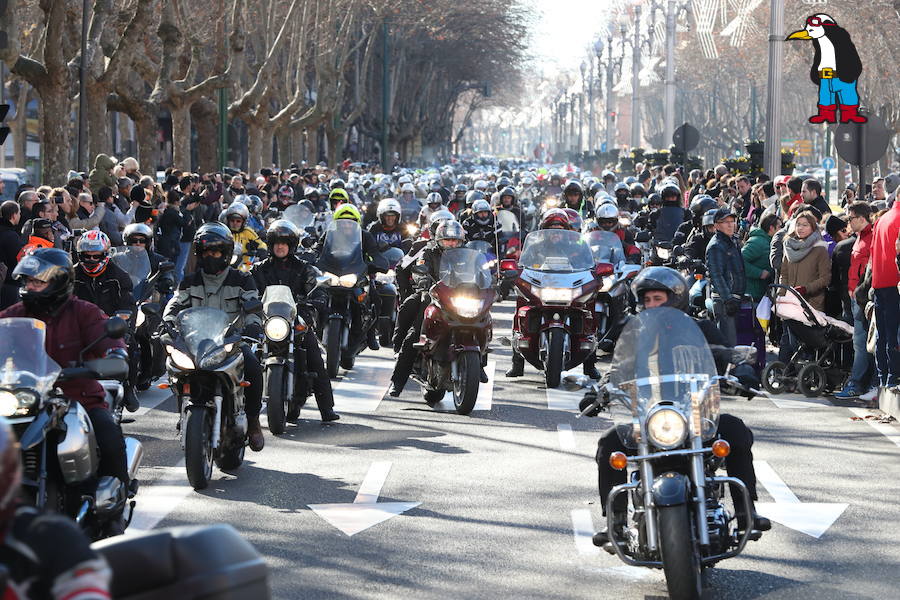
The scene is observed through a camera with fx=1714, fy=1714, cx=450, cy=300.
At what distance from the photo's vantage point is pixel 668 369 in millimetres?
7199

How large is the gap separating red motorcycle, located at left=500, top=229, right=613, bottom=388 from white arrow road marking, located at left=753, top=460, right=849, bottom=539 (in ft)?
16.1

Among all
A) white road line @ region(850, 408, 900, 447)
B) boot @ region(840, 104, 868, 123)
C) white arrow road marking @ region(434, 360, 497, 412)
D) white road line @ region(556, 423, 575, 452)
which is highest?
boot @ region(840, 104, 868, 123)

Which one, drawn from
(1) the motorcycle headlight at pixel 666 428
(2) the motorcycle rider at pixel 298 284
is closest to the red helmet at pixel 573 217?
(2) the motorcycle rider at pixel 298 284

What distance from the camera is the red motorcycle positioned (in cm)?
1503

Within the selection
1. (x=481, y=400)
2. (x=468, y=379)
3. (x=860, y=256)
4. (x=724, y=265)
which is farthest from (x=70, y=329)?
(x=724, y=265)

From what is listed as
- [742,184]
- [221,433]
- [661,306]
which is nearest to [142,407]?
[221,433]

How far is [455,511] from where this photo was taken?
9414mm

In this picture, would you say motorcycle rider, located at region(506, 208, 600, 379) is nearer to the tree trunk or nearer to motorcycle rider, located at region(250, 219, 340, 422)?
motorcycle rider, located at region(250, 219, 340, 422)

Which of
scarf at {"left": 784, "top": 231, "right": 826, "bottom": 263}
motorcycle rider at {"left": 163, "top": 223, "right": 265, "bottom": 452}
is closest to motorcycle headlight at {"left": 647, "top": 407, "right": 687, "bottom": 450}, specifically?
motorcycle rider at {"left": 163, "top": 223, "right": 265, "bottom": 452}

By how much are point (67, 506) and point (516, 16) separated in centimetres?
7169

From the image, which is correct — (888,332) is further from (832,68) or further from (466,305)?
(832,68)

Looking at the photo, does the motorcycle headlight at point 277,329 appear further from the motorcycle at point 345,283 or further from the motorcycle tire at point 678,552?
the motorcycle tire at point 678,552

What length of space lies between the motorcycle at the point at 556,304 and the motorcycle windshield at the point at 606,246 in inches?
62.2

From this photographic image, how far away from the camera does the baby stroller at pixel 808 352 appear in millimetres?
14664
